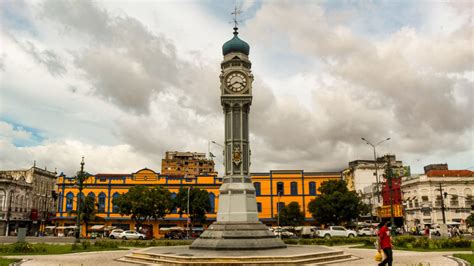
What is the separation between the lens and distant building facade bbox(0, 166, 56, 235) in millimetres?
64188

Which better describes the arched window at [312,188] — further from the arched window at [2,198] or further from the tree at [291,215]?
the arched window at [2,198]

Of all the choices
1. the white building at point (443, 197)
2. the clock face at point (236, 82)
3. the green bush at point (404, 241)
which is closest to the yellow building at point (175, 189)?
the white building at point (443, 197)

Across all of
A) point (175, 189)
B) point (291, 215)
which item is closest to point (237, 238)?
point (291, 215)

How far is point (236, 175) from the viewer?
77.7 feet

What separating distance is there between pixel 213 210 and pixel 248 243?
4076 cm

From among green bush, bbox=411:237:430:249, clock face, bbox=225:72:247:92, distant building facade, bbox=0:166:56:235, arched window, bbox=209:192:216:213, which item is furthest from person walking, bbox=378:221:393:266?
distant building facade, bbox=0:166:56:235

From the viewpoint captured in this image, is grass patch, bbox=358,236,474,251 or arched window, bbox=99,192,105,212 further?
arched window, bbox=99,192,105,212

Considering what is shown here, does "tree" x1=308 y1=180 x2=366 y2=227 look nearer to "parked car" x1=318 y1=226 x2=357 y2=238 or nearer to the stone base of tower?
"parked car" x1=318 y1=226 x2=357 y2=238

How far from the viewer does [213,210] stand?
61.3 meters

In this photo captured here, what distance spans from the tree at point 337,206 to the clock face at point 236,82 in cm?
2876

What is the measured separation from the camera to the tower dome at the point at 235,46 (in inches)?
1016

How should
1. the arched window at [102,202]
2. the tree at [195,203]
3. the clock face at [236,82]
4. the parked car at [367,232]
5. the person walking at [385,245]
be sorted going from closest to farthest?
the person walking at [385,245]
the clock face at [236,82]
the parked car at [367,232]
the tree at [195,203]
the arched window at [102,202]

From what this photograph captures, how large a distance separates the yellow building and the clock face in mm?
38722

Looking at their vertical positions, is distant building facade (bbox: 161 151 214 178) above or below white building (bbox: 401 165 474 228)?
above
